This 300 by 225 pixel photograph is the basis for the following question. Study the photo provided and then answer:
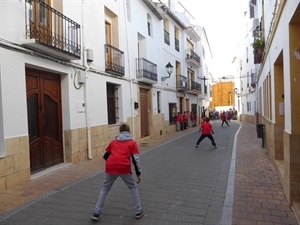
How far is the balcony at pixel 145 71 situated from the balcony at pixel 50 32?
18.3ft

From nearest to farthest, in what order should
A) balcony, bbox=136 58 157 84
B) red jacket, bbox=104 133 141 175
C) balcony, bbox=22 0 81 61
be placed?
1. red jacket, bbox=104 133 141 175
2. balcony, bbox=22 0 81 61
3. balcony, bbox=136 58 157 84

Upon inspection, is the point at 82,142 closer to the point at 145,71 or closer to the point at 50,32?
the point at 50,32

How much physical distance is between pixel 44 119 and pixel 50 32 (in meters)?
2.34

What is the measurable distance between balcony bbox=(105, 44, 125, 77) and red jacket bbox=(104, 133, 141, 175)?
7176mm

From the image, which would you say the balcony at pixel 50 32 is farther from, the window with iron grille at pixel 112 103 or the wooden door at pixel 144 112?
the wooden door at pixel 144 112

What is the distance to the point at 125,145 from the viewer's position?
14.3ft

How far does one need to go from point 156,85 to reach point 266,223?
46.5 feet

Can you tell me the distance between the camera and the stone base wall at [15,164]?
19.6 feet

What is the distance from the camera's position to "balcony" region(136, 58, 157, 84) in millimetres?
14594

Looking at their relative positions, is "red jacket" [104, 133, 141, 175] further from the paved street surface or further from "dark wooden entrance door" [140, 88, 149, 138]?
"dark wooden entrance door" [140, 88, 149, 138]

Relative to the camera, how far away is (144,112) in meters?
16.3

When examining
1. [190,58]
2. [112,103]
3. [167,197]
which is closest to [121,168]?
[167,197]

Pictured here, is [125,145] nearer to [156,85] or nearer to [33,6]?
[33,6]

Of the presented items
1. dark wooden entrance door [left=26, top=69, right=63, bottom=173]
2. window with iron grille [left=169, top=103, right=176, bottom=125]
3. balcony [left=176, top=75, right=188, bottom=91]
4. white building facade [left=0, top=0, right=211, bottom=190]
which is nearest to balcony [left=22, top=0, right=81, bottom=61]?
white building facade [left=0, top=0, right=211, bottom=190]
